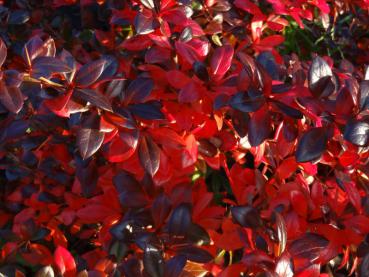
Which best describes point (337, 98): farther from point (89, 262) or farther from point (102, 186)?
point (89, 262)

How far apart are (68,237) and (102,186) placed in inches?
18.3

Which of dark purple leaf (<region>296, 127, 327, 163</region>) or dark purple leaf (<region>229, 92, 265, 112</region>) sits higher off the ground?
dark purple leaf (<region>229, 92, 265, 112</region>)

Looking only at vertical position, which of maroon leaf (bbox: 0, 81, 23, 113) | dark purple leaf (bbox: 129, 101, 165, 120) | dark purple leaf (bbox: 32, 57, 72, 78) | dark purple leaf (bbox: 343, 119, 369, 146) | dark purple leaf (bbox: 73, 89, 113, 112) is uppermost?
dark purple leaf (bbox: 32, 57, 72, 78)

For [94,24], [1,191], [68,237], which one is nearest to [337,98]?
[94,24]

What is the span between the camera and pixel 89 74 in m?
1.07

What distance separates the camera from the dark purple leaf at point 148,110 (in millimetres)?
1115

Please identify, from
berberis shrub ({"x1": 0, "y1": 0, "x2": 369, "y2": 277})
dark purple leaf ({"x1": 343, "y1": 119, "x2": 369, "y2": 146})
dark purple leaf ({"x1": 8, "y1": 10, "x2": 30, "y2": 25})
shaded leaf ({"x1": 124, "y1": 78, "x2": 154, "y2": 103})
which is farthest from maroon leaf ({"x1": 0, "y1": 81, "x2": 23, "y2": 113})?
dark purple leaf ({"x1": 8, "y1": 10, "x2": 30, "y2": 25})

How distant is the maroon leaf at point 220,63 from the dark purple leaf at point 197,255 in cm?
38

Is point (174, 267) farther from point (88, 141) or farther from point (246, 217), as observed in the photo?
point (88, 141)

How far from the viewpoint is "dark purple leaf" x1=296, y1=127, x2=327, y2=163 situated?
1.08m

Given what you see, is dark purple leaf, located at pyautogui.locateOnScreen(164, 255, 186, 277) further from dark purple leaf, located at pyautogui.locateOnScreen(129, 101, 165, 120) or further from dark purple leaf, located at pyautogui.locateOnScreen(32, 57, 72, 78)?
dark purple leaf, located at pyautogui.locateOnScreen(32, 57, 72, 78)

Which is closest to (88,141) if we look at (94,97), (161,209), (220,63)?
(94,97)

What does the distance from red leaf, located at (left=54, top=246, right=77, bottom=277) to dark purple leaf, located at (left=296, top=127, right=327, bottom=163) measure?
0.55 metres

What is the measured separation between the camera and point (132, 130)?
113 cm
